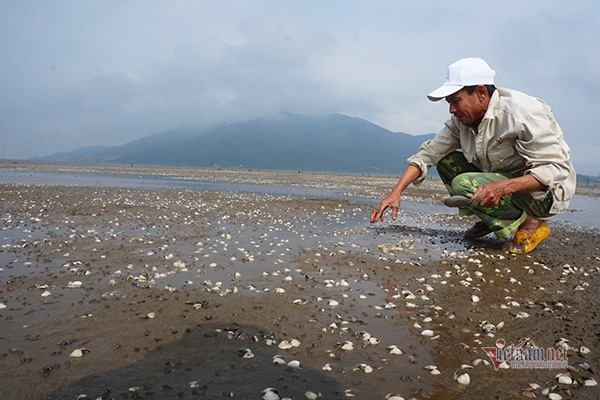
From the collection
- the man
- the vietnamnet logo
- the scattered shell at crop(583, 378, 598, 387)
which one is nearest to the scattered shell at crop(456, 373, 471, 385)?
the vietnamnet logo

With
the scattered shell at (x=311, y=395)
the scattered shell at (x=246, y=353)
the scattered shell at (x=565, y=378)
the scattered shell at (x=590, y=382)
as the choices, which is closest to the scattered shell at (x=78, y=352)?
the scattered shell at (x=246, y=353)

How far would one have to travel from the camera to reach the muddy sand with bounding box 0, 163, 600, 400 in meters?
3.09

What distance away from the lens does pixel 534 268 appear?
6.88 metres

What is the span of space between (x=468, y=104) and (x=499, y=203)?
2.73 meters

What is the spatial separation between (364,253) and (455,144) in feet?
10.4

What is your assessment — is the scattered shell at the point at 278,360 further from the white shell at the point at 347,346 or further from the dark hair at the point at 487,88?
the dark hair at the point at 487,88

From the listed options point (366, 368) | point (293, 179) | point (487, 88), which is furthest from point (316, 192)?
point (293, 179)

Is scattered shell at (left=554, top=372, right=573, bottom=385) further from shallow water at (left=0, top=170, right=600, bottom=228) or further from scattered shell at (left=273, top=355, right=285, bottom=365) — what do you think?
shallow water at (left=0, top=170, right=600, bottom=228)

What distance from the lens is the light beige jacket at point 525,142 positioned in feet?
19.2

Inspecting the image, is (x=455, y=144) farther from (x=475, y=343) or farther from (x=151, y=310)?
(x=151, y=310)

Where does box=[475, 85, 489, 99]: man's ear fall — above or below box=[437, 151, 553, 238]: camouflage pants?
above

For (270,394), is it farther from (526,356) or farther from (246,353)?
(526,356)

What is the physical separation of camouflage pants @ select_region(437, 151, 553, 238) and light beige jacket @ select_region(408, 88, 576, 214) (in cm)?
27

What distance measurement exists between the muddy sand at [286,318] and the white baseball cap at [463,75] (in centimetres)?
320
